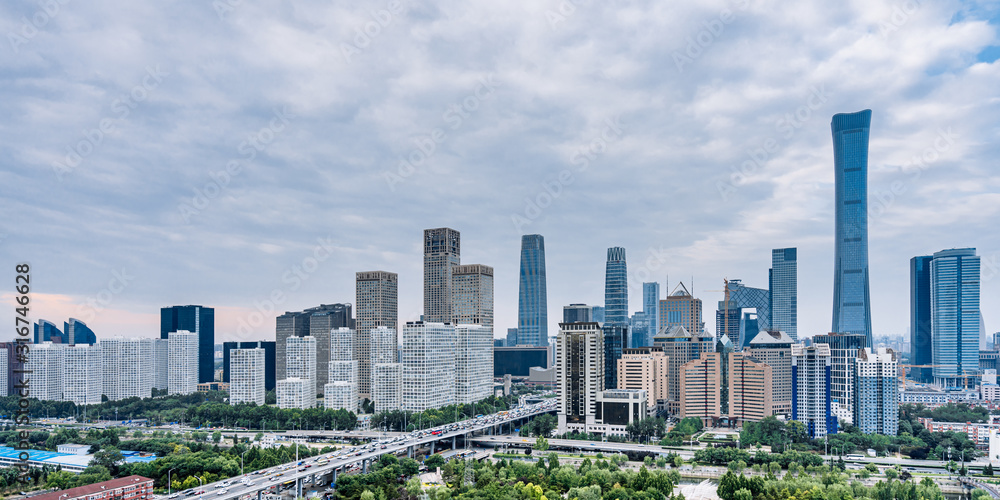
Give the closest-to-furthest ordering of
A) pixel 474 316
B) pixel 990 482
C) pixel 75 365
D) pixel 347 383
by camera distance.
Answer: pixel 990 482
pixel 347 383
pixel 75 365
pixel 474 316

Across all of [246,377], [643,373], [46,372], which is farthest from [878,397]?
[46,372]

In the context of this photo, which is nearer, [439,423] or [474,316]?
[439,423]

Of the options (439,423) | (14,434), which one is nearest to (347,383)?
(439,423)

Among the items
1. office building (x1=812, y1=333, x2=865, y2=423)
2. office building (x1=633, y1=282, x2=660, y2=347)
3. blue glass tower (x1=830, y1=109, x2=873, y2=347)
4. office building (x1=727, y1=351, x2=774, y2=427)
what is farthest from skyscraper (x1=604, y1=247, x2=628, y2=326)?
office building (x1=812, y1=333, x2=865, y2=423)

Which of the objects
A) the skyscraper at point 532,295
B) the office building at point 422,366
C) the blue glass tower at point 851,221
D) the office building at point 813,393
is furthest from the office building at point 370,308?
the blue glass tower at point 851,221

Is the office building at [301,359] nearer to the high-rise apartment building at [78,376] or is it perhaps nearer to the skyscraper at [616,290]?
the high-rise apartment building at [78,376]

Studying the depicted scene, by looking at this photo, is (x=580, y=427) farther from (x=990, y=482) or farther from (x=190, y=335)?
(x=190, y=335)

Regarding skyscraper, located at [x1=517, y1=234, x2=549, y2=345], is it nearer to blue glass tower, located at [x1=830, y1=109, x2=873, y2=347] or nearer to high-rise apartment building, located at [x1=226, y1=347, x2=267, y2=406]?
blue glass tower, located at [x1=830, y1=109, x2=873, y2=347]

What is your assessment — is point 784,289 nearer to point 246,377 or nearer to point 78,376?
point 246,377
